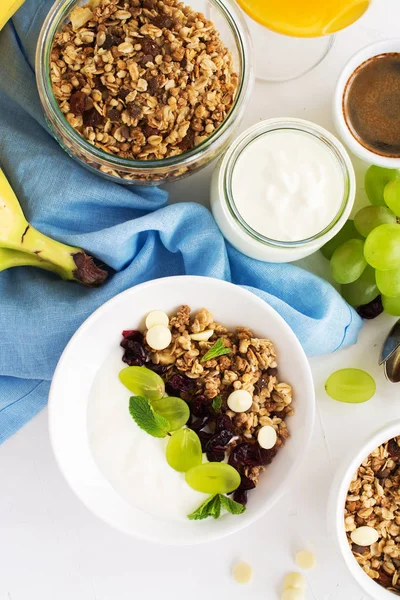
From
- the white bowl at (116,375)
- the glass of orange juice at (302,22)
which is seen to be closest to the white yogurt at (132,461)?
the white bowl at (116,375)

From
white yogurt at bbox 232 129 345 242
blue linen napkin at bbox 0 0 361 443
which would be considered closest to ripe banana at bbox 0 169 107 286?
blue linen napkin at bbox 0 0 361 443

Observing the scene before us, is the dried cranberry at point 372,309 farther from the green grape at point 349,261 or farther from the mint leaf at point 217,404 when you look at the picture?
the mint leaf at point 217,404

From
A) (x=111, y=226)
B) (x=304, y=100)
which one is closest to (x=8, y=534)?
(x=111, y=226)

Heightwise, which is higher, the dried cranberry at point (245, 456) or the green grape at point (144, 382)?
the green grape at point (144, 382)

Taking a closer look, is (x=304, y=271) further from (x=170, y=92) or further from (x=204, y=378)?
(x=170, y=92)

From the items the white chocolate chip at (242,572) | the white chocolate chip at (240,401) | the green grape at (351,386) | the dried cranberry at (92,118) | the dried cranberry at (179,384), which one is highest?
the dried cranberry at (92,118)

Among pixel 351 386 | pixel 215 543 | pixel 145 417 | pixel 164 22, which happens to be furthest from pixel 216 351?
pixel 164 22
